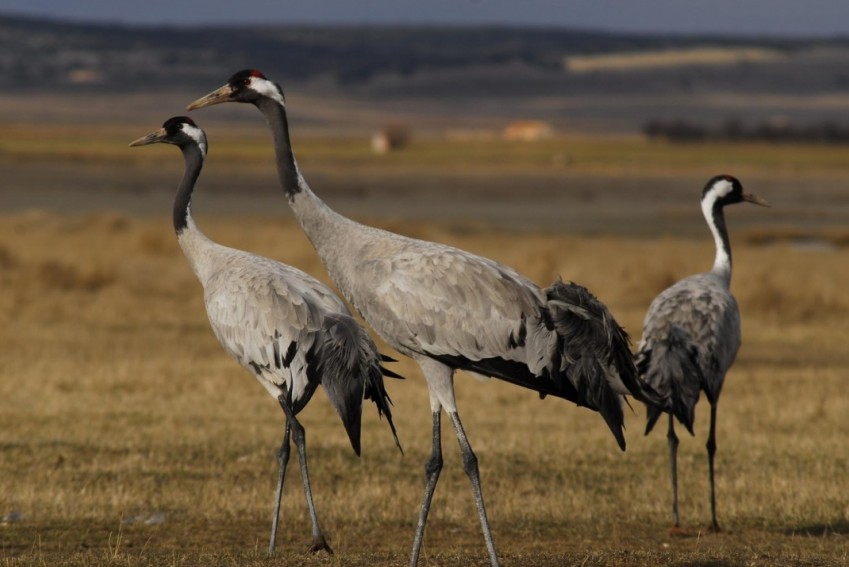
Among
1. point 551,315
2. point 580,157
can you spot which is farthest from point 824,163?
point 551,315

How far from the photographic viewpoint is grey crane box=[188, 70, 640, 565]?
7.77 m

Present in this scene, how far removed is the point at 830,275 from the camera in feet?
87.1

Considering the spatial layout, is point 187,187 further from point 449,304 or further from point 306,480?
point 449,304

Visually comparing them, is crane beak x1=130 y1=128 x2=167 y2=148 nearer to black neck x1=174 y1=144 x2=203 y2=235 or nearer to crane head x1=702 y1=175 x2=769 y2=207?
black neck x1=174 y1=144 x2=203 y2=235

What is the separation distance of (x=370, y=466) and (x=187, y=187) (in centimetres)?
274

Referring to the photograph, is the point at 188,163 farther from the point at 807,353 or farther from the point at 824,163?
the point at 824,163

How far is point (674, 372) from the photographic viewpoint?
10.2 metres

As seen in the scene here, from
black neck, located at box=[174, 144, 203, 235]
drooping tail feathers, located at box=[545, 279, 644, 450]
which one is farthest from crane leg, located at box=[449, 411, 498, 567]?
black neck, located at box=[174, 144, 203, 235]

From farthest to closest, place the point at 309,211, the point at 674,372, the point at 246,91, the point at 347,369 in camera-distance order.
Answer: the point at 674,372 < the point at 246,91 < the point at 347,369 < the point at 309,211

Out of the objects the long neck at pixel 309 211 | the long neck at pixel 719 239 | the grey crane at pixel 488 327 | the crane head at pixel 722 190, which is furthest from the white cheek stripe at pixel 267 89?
the crane head at pixel 722 190

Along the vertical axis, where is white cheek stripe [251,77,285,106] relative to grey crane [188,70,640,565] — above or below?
above

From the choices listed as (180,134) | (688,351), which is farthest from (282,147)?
(688,351)

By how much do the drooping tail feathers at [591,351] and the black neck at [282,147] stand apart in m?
1.69

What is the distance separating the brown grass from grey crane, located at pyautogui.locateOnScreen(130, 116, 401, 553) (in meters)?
0.85
